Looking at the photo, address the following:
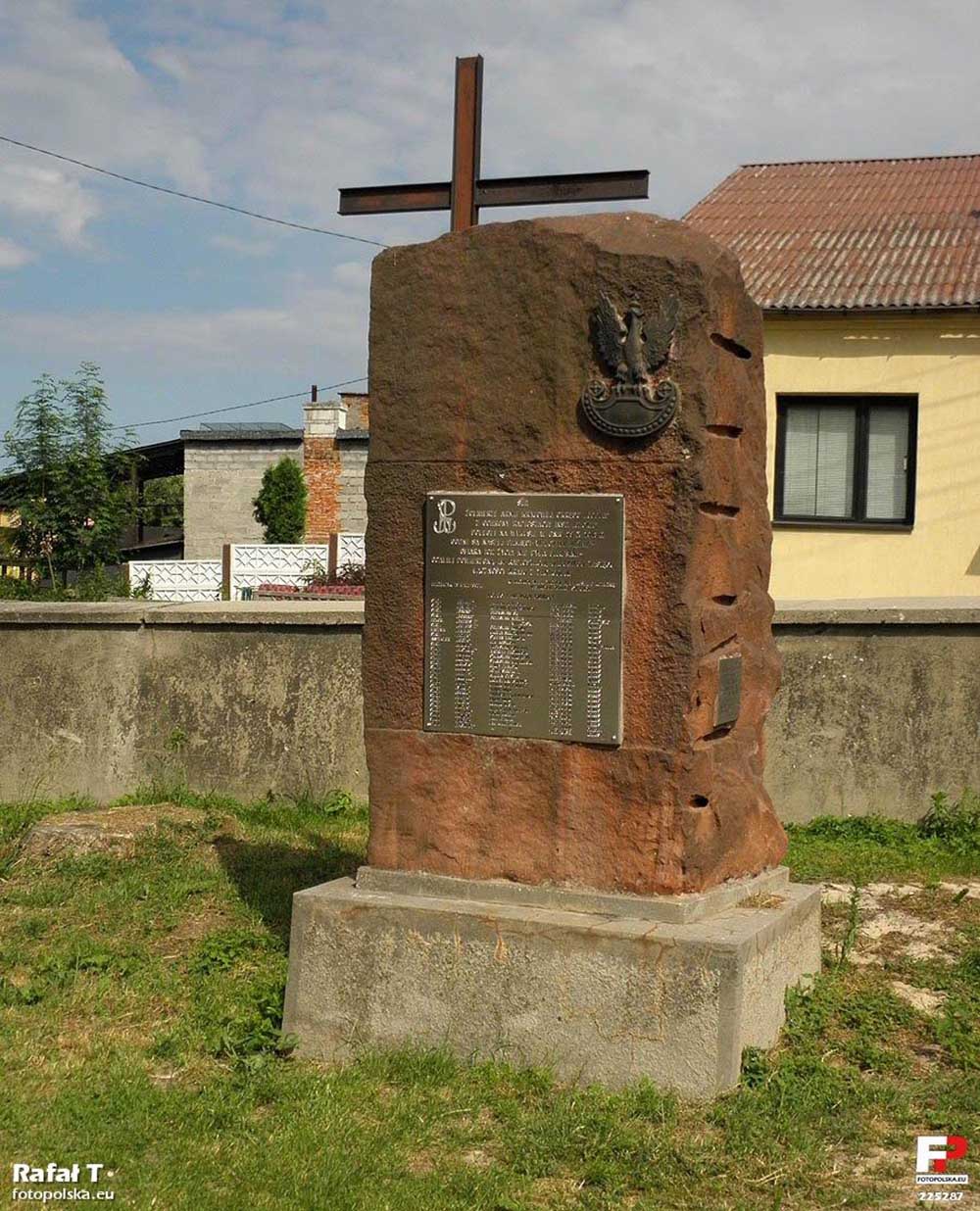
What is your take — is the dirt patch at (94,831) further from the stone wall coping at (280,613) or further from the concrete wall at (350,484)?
the concrete wall at (350,484)

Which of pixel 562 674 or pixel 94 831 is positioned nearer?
pixel 562 674

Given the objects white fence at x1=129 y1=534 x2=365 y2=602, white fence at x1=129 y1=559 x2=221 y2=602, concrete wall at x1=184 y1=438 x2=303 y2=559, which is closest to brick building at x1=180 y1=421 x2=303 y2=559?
concrete wall at x1=184 y1=438 x2=303 y2=559

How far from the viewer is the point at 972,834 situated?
323 inches

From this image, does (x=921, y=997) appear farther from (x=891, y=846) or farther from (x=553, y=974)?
(x=891, y=846)

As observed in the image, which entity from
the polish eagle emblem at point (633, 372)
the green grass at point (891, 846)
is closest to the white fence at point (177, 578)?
the green grass at point (891, 846)

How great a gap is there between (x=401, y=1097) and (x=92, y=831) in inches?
141

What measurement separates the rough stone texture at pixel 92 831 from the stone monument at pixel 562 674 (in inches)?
101

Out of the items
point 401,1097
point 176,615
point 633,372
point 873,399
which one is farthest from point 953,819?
point 873,399

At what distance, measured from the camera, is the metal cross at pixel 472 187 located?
6215 millimetres

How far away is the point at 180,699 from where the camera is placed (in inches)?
369

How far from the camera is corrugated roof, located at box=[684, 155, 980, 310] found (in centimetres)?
1412

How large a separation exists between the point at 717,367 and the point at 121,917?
381cm

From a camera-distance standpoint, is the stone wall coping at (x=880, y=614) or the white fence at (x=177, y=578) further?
the white fence at (x=177, y=578)

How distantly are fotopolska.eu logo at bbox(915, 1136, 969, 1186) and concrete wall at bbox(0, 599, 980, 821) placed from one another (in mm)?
4261
